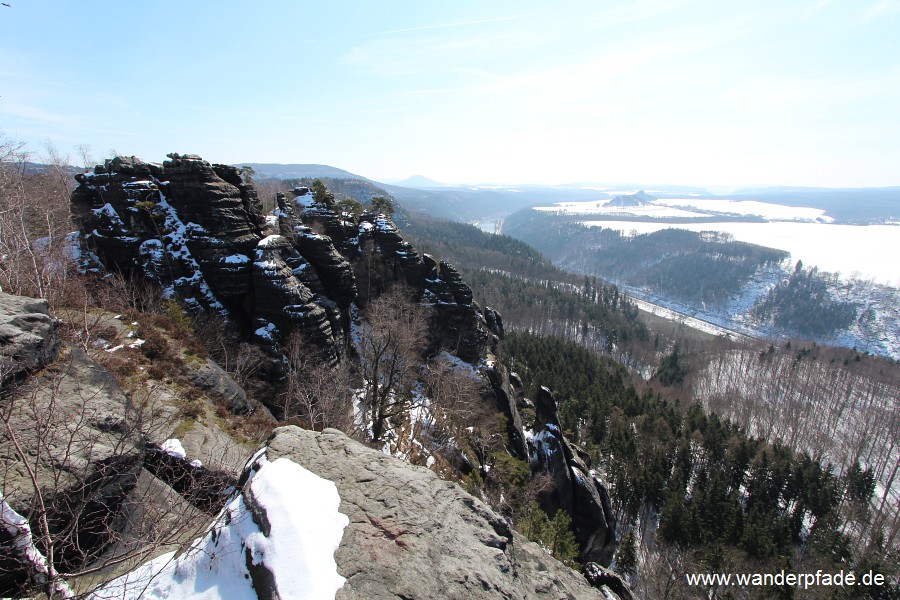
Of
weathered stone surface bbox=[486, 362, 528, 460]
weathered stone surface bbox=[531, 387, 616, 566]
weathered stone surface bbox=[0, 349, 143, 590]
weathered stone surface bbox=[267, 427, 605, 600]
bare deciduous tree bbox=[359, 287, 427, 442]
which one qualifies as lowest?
weathered stone surface bbox=[531, 387, 616, 566]

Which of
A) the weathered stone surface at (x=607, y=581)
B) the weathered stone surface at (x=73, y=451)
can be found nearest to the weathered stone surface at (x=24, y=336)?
the weathered stone surface at (x=73, y=451)

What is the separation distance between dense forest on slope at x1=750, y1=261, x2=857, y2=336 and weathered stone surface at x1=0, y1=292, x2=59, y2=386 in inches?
8483

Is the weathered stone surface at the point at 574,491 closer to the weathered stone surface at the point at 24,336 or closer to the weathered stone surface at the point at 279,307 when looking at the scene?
the weathered stone surface at the point at 279,307

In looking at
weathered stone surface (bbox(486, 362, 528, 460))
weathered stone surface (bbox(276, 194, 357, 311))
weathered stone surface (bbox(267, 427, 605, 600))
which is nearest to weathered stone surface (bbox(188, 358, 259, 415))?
weathered stone surface (bbox(267, 427, 605, 600))

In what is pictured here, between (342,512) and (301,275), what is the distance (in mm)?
25278

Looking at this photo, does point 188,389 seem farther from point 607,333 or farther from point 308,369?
point 607,333

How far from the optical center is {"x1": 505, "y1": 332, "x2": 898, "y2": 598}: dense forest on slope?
38.2 meters

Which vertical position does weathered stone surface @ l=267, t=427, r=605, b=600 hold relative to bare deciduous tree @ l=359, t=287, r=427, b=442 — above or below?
above

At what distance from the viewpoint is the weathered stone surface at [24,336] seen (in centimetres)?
891

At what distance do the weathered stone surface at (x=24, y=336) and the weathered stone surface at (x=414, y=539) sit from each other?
19.0 ft

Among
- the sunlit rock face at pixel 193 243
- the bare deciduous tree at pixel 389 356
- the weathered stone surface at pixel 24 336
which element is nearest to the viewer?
the weathered stone surface at pixel 24 336

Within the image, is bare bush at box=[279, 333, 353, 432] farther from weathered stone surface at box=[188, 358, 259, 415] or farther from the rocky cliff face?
weathered stone surface at box=[188, 358, 259, 415]

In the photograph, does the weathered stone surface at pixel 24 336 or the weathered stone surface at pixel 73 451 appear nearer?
the weathered stone surface at pixel 73 451

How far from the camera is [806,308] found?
170 metres
